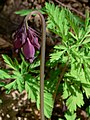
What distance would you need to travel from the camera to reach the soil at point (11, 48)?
13.4 feet

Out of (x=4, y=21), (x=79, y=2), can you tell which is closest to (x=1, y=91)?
(x=4, y=21)

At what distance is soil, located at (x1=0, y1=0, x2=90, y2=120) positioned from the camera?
4097 mm

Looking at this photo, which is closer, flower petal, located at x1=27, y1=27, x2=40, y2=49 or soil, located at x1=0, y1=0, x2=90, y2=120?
flower petal, located at x1=27, y1=27, x2=40, y2=49

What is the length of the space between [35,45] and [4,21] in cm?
258

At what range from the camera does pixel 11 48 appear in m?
4.57

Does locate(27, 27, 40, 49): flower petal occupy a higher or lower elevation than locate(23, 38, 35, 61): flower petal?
higher

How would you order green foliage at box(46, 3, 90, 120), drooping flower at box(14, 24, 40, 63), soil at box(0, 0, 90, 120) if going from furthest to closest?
soil at box(0, 0, 90, 120) → green foliage at box(46, 3, 90, 120) → drooping flower at box(14, 24, 40, 63)

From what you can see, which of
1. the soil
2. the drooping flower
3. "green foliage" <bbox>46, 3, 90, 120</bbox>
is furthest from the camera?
the soil

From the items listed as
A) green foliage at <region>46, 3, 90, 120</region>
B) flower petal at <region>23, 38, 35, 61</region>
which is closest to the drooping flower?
flower petal at <region>23, 38, 35, 61</region>

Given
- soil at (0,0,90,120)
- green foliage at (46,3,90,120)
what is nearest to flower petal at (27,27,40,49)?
green foliage at (46,3,90,120)

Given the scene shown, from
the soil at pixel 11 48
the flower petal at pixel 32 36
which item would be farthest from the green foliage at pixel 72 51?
the soil at pixel 11 48

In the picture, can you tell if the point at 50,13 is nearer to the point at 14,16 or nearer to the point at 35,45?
the point at 35,45

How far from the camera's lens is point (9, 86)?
2.93 metres

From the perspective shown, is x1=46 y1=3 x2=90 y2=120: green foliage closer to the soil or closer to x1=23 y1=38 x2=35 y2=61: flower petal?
x1=23 y1=38 x2=35 y2=61: flower petal
